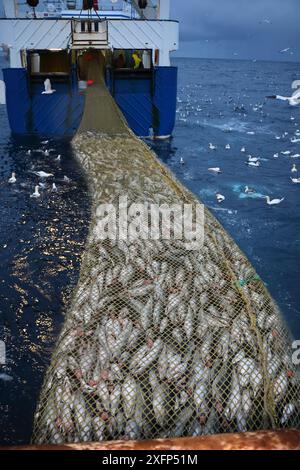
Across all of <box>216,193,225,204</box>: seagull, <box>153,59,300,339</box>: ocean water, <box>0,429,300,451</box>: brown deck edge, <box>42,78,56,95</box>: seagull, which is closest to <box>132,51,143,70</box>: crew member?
<box>153,59,300,339</box>: ocean water

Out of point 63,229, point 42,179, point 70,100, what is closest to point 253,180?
point 42,179

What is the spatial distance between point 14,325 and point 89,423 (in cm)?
471

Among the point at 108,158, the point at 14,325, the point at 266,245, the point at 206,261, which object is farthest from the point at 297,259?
the point at 14,325

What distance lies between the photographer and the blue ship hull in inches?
934

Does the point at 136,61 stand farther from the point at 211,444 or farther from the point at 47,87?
the point at 211,444

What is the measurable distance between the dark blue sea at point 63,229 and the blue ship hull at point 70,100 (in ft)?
4.27

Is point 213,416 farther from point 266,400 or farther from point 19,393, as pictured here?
point 19,393

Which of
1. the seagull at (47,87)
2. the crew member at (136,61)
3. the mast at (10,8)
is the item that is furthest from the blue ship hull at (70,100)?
the mast at (10,8)

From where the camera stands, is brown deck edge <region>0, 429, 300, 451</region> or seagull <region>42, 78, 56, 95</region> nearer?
brown deck edge <region>0, 429, 300, 451</region>

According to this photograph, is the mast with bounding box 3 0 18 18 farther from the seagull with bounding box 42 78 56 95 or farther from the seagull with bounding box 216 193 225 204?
the seagull with bounding box 216 193 225 204

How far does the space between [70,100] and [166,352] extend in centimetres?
2133

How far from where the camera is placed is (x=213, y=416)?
4957mm

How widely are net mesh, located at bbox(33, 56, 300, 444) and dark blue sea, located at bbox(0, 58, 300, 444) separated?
6.58ft

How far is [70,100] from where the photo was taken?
23.8m
